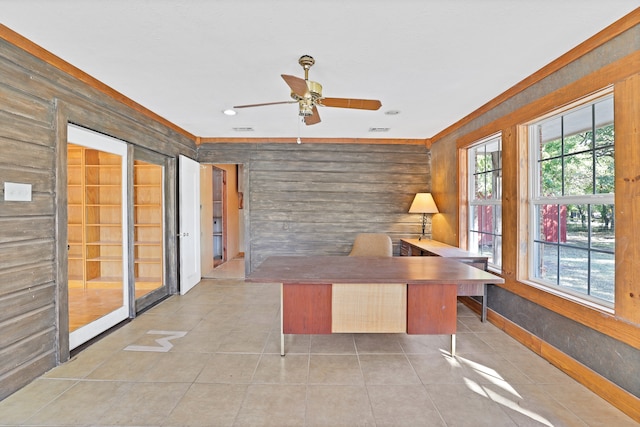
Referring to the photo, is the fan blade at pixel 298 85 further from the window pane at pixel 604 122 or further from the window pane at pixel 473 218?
the window pane at pixel 473 218

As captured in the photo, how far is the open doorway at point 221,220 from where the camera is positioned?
5707 mm

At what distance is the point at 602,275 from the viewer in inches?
88.7

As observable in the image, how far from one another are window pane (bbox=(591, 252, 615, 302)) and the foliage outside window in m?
1.14

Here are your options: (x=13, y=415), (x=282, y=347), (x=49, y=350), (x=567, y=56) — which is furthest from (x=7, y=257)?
(x=567, y=56)

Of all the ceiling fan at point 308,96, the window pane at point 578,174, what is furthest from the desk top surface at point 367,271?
the ceiling fan at point 308,96

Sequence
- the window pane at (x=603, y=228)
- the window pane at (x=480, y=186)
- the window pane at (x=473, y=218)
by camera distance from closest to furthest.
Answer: the window pane at (x=603, y=228), the window pane at (x=480, y=186), the window pane at (x=473, y=218)

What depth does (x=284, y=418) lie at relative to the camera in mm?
1877

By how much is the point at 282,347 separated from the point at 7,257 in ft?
6.59

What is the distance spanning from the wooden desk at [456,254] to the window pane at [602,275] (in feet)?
2.49

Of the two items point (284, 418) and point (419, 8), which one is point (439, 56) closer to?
point (419, 8)

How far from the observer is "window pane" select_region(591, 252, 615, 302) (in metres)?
2.18

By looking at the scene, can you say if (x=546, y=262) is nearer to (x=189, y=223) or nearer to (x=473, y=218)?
(x=473, y=218)

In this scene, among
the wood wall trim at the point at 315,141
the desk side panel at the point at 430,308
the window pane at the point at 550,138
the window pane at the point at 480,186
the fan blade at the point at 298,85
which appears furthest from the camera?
the wood wall trim at the point at 315,141

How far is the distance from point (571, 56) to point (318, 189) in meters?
3.56
